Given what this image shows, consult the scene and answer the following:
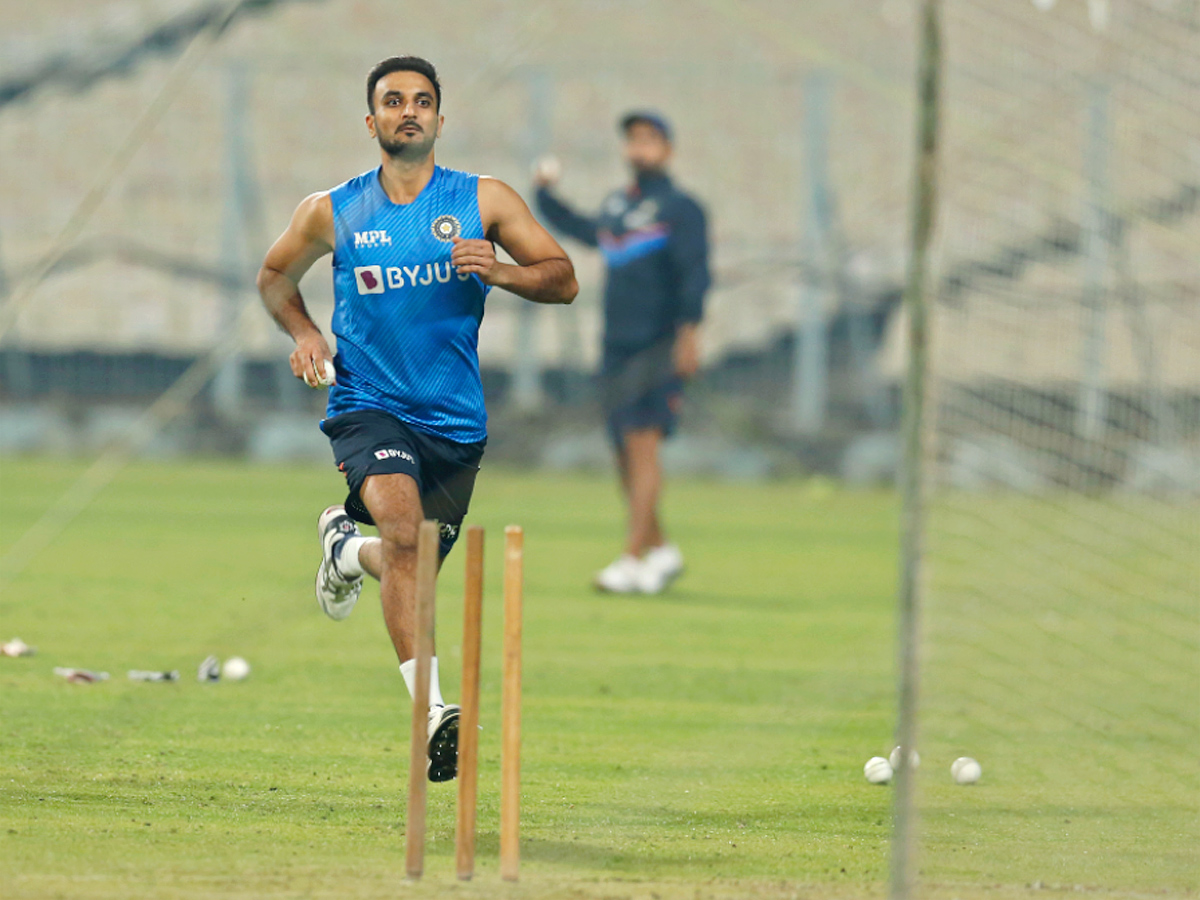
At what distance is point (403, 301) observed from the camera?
18.1 feet

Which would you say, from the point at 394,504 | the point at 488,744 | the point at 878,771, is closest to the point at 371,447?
the point at 394,504

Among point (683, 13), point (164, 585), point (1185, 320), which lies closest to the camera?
point (164, 585)

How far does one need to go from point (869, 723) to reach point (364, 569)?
86.6 inches

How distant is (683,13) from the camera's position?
79.4 ft

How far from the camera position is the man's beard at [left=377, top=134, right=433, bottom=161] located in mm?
5410

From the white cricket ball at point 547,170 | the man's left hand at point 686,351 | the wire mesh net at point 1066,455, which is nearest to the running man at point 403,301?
the wire mesh net at point 1066,455

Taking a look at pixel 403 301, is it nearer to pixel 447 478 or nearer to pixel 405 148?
pixel 405 148

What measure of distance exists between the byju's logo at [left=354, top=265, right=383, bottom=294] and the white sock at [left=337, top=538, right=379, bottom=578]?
0.75m

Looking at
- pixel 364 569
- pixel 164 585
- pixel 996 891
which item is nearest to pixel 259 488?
pixel 164 585

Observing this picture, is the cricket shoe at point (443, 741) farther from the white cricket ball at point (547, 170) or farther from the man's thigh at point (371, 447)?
the white cricket ball at point (547, 170)

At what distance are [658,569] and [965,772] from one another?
5051 mm

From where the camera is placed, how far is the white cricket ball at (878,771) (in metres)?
5.79

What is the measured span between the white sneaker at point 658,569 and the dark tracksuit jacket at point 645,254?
4.48ft

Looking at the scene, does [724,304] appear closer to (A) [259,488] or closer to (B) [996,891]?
(A) [259,488]
